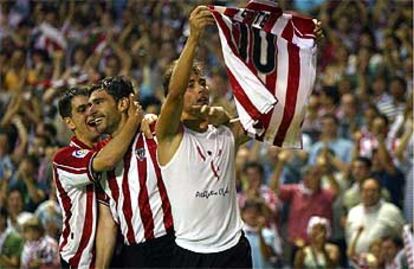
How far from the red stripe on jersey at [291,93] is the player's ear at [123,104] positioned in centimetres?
98

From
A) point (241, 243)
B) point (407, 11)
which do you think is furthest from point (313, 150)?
point (241, 243)

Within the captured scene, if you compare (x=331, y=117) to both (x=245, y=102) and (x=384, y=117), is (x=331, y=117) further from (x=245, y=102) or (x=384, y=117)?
(x=245, y=102)

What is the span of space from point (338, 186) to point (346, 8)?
5.51 meters

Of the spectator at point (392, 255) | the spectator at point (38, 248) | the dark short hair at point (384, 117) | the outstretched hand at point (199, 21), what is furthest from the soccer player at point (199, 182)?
the dark short hair at point (384, 117)

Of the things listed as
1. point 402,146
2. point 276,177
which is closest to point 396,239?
point 402,146

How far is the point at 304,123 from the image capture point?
16172 millimetres

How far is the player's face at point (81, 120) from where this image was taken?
9.83 meters

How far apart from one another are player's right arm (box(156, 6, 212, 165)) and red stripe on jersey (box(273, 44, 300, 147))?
664 mm

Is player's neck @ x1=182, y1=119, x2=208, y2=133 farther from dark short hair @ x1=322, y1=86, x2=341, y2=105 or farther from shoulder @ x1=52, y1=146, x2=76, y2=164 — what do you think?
dark short hair @ x1=322, y1=86, x2=341, y2=105

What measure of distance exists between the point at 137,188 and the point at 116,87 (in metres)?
0.66

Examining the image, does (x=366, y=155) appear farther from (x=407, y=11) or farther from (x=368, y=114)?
(x=407, y=11)

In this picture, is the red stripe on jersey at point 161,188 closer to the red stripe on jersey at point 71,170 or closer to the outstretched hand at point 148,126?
the outstretched hand at point 148,126

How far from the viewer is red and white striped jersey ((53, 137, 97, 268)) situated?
9602mm

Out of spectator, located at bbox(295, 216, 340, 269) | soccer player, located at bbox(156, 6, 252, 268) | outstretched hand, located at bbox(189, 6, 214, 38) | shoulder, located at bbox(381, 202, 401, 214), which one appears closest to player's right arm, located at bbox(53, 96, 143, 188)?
soccer player, located at bbox(156, 6, 252, 268)
